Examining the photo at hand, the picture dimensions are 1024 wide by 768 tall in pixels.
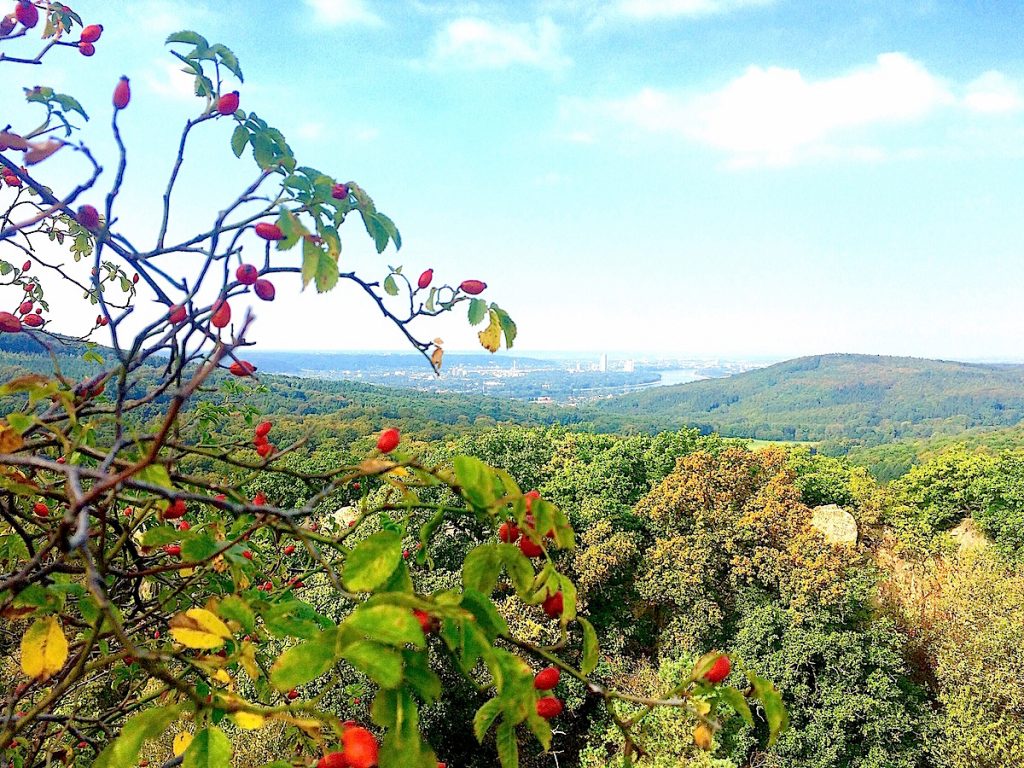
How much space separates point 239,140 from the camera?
1615 millimetres

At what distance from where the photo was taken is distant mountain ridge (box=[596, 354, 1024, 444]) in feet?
263

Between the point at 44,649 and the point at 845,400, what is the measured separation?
11491cm

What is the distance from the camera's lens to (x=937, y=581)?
11.9m

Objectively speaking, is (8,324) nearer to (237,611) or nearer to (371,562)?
(237,611)

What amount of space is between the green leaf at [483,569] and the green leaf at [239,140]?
51.9 inches

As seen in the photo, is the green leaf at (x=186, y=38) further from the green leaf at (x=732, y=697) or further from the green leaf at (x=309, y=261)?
the green leaf at (x=732, y=697)

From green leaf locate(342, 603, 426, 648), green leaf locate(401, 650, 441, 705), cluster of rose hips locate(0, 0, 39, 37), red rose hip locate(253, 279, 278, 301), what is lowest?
Result: green leaf locate(401, 650, 441, 705)

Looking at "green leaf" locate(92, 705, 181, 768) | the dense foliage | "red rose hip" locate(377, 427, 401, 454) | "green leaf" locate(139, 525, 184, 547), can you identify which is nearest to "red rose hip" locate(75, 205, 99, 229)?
the dense foliage

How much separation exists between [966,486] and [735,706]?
19.6 m

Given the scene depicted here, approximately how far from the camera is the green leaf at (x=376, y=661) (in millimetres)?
682

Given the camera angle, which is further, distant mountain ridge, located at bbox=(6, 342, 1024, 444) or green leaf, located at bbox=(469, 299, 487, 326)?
distant mountain ridge, located at bbox=(6, 342, 1024, 444)

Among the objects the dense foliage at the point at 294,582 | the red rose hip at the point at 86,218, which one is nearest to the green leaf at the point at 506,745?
the dense foliage at the point at 294,582

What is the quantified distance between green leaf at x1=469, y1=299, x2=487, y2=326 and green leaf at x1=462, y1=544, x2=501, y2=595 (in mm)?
746

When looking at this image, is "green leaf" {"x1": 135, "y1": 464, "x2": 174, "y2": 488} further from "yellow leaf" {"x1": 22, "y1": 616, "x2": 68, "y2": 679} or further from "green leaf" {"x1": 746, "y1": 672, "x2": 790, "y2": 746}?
"green leaf" {"x1": 746, "y1": 672, "x2": 790, "y2": 746}
